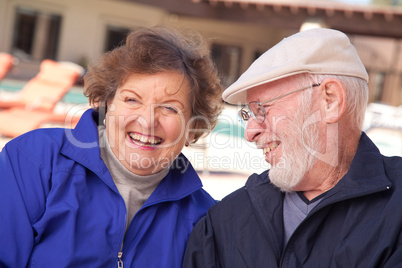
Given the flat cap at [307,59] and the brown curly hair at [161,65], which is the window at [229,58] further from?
the flat cap at [307,59]

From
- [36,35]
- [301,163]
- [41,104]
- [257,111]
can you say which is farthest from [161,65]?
[36,35]

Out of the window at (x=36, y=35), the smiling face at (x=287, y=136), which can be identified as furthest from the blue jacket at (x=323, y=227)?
the window at (x=36, y=35)

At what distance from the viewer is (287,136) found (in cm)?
194

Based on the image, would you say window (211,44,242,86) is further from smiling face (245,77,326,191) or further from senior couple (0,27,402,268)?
smiling face (245,77,326,191)

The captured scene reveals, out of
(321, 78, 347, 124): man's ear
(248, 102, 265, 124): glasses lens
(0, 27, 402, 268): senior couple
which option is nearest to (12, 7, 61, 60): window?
(0, 27, 402, 268): senior couple

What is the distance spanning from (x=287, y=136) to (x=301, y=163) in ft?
0.40

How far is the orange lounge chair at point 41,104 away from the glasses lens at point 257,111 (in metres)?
5.11

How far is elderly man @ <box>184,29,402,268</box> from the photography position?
175cm

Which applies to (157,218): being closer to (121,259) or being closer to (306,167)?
(121,259)

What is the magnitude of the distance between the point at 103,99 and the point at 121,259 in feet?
2.51

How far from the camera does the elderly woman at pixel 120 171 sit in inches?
71.6

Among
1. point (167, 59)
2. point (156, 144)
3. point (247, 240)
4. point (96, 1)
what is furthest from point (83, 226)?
point (96, 1)

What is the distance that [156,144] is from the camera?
213cm

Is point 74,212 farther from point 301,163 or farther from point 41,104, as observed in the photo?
point 41,104
